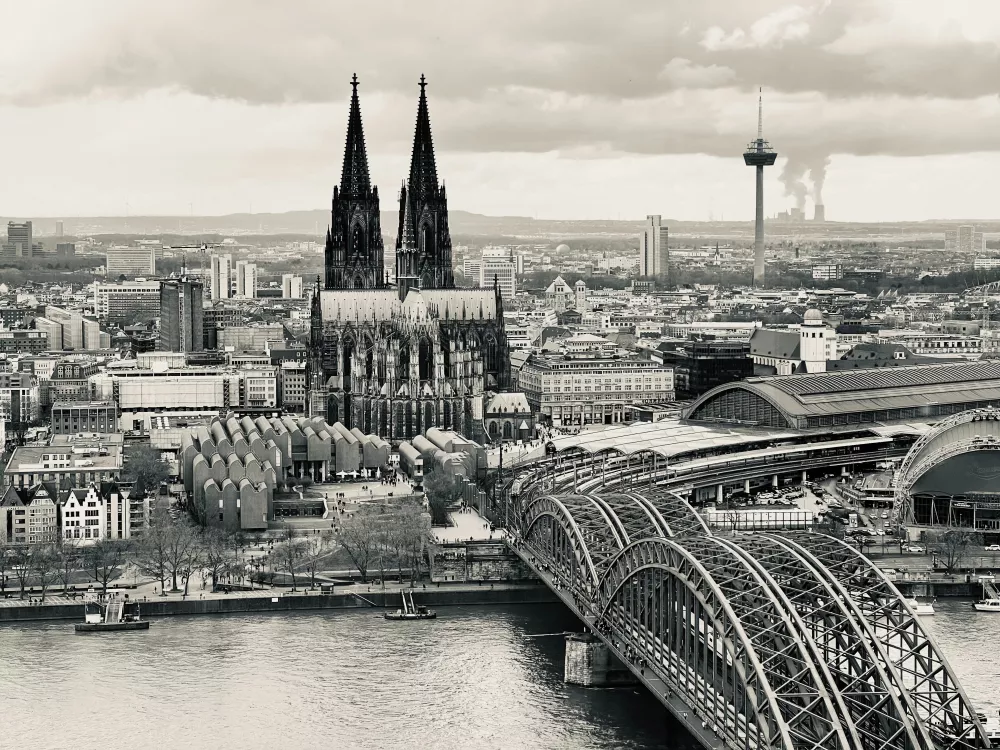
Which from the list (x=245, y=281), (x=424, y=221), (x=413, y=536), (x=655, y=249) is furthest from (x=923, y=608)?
(x=655, y=249)

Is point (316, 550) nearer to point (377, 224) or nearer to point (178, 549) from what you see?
point (178, 549)

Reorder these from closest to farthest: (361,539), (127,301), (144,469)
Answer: (361,539), (144,469), (127,301)

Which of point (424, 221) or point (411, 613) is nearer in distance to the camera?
point (411, 613)

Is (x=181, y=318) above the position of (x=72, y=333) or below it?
above

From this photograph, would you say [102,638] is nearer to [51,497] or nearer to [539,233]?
[51,497]

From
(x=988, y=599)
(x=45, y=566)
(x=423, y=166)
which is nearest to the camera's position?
(x=988, y=599)

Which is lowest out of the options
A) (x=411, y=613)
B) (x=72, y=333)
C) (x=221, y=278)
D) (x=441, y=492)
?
(x=411, y=613)

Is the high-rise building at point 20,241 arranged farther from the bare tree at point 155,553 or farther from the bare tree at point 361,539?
the bare tree at point 155,553
